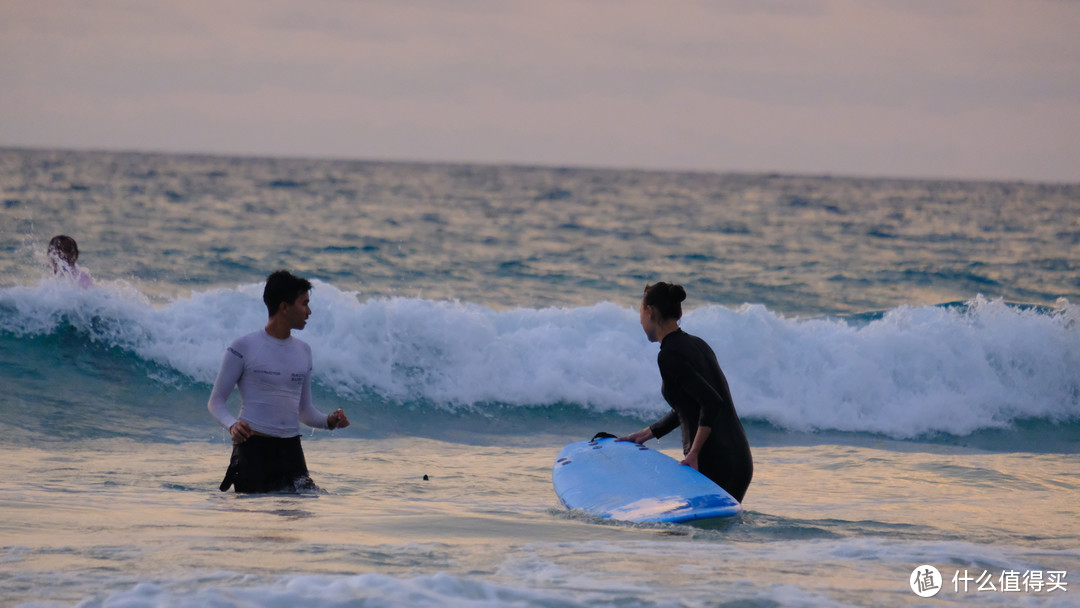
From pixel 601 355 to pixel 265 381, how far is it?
22.5ft

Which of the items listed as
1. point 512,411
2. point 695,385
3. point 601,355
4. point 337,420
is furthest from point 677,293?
point 601,355

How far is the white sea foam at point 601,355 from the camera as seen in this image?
35.7 feet

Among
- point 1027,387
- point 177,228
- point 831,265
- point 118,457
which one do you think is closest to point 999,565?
point 118,457

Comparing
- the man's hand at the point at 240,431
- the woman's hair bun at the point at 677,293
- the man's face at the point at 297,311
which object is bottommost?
the man's hand at the point at 240,431

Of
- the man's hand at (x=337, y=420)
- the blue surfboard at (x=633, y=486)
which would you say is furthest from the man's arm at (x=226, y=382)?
the blue surfboard at (x=633, y=486)

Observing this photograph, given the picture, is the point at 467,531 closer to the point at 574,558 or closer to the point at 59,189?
the point at 574,558

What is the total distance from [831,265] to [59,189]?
949 inches

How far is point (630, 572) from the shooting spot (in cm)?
399

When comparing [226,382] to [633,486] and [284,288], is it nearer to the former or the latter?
[284,288]

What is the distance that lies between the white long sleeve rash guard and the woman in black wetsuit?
6.42ft

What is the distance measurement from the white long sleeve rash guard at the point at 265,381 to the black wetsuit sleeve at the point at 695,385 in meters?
2.02

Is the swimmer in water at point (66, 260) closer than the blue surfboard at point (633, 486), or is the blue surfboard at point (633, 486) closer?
the blue surfboard at point (633, 486)

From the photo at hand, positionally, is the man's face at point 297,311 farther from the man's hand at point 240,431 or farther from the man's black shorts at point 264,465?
the man's black shorts at point 264,465

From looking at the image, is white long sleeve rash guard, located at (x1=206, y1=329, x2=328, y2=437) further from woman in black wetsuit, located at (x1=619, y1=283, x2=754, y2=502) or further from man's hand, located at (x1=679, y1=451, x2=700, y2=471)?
man's hand, located at (x1=679, y1=451, x2=700, y2=471)
